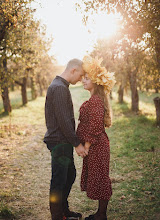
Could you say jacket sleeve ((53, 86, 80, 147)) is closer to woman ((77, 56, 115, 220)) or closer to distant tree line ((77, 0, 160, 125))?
woman ((77, 56, 115, 220))

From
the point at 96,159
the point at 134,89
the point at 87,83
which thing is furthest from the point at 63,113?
the point at 134,89

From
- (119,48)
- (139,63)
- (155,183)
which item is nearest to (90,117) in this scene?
(155,183)

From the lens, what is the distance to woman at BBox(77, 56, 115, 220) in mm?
3418

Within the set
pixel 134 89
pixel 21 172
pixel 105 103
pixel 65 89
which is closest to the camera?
pixel 65 89

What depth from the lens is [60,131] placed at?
3.39 metres

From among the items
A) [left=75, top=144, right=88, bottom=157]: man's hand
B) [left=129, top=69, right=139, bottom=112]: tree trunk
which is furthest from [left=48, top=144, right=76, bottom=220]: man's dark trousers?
[left=129, top=69, right=139, bottom=112]: tree trunk

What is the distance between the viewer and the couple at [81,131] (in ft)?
10.8

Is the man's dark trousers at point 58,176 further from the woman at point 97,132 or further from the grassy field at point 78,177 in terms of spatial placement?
the grassy field at point 78,177

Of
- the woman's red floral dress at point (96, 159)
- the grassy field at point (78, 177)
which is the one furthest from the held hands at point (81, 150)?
the grassy field at point (78, 177)

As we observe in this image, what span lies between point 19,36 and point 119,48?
16.0ft

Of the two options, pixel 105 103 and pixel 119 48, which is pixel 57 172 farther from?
pixel 119 48

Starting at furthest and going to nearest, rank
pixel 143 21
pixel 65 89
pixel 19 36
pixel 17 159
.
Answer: pixel 19 36
pixel 17 159
pixel 143 21
pixel 65 89

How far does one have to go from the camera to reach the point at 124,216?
390 centimetres

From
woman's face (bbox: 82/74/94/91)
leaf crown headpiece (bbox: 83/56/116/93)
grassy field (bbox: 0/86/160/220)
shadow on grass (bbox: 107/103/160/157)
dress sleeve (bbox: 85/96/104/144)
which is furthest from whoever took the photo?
shadow on grass (bbox: 107/103/160/157)
